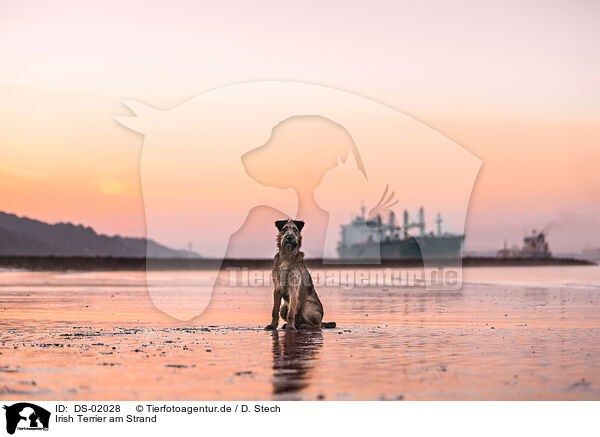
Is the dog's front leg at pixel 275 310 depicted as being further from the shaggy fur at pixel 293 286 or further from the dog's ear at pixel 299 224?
the dog's ear at pixel 299 224

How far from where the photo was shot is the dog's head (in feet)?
51.3

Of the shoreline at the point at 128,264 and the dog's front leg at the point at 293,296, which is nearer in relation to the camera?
the dog's front leg at the point at 293,296

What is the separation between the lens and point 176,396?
8.46 meters

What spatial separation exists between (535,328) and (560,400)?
7.01 m

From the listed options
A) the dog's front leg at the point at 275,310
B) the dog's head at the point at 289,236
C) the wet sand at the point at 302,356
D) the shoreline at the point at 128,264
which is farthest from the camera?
the shoreline at the point at 128,264

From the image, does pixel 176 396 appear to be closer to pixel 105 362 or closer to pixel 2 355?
pixel 105 362

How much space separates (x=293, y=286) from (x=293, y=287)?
0.8 inches

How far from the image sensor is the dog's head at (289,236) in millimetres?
15641

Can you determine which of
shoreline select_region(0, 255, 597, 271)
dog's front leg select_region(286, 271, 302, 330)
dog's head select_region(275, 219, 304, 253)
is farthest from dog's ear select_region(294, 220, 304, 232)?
shoreline select_region(0, 255, 597, 271)

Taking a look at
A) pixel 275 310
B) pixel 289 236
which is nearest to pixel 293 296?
pixel 275 310
